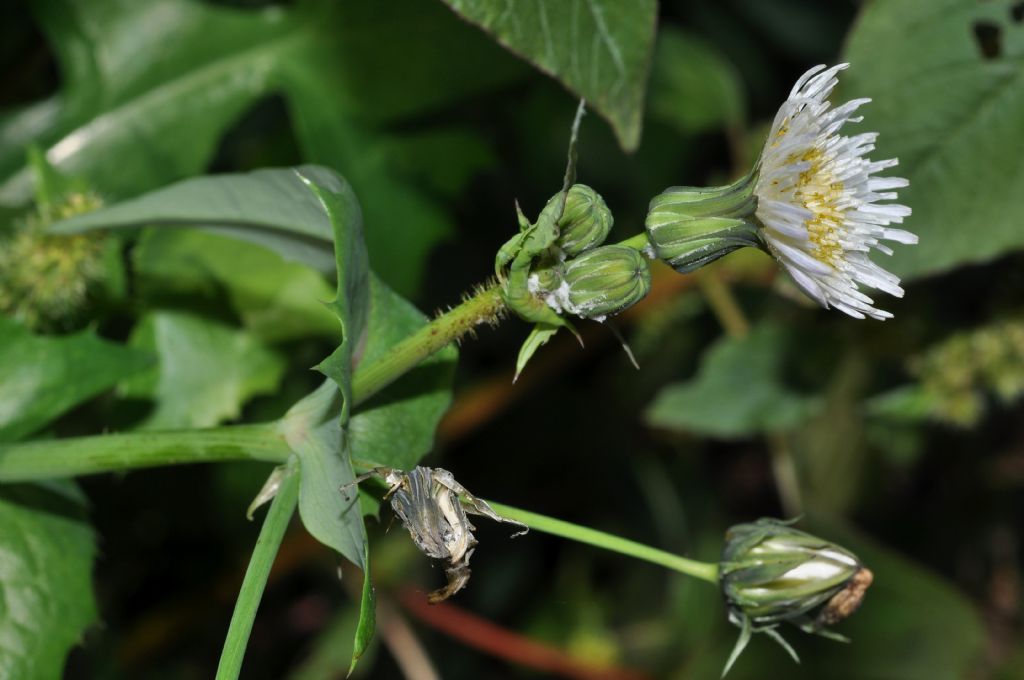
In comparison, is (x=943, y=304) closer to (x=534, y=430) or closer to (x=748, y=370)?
(x=748, y=370)

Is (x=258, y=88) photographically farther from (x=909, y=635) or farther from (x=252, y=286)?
(x=909, y=635)

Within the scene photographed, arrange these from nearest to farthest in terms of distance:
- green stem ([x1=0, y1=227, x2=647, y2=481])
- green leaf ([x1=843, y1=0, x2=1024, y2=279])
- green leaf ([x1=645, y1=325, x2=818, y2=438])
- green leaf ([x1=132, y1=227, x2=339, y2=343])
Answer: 1. green stem ([x1=0, y1=227, x2=647, y2=481])
2. green leaf ([x1=843, y1=0, x2=1024, y2=279])
3. green leaf ([x1=132, y1=227, x2=339, y2=343])
4. green leaf ([x1=645, y1=325, x2=818, y2=438])

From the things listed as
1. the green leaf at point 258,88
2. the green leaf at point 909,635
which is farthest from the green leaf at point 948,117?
the green leaf at point 909,635

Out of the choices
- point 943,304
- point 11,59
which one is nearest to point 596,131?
point 943,304

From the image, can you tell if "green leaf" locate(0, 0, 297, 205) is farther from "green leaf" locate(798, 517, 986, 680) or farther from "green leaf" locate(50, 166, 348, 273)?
"green leaf" locate(798, 517, 986, 680)

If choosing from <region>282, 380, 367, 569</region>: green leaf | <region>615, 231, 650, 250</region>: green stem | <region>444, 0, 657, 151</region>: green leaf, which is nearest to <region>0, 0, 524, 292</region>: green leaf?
<region>444, 0, 657, 151</region>: green leaf

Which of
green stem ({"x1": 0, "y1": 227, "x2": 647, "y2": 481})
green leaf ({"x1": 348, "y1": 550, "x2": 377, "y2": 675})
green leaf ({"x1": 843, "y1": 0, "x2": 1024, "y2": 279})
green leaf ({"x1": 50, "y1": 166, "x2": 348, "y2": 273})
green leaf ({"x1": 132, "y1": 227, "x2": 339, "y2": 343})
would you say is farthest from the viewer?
green leaf ({"x1": 132, "y1": 227, "x2": 339, "y2": 343})

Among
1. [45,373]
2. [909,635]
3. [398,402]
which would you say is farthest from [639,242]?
[909,635]
